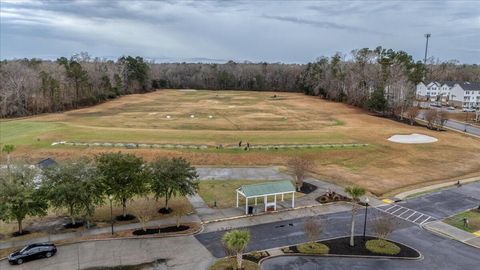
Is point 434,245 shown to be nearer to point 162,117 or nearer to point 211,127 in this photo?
point 211,127

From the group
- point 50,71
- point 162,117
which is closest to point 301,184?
point 162,117

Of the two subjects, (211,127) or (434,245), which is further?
(211,127)

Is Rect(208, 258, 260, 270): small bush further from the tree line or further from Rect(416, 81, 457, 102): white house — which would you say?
Rect(416, 81, 457, 102): white house

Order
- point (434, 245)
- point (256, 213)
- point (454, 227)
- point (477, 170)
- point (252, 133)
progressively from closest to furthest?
point (434, 245) → point (454, 227) → point (256, 213) → point (477, 170) → point (252, 133)

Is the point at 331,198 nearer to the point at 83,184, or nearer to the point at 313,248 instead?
the point at 313,248

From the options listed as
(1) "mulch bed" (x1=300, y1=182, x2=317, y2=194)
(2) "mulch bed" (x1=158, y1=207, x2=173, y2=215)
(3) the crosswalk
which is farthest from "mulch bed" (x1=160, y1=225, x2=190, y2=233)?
(3) the crosswalk

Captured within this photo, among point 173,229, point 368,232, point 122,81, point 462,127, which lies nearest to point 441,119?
point 462,127
